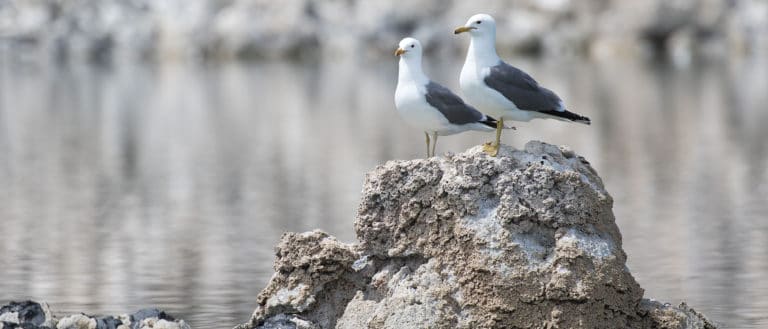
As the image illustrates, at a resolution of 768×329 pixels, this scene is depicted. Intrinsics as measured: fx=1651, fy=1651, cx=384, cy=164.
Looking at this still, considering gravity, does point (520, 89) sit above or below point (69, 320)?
above

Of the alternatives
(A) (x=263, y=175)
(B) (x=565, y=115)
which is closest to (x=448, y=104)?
(B) (x=565, y=115)

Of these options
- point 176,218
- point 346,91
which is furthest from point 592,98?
point 176,218

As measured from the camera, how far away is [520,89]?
11.0 meters

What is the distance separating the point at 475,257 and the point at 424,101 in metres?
1.31

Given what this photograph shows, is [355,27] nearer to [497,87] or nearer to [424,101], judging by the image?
[424,101]

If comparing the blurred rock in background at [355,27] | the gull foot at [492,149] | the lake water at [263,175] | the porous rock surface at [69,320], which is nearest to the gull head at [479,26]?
the gull foot at [492,149]

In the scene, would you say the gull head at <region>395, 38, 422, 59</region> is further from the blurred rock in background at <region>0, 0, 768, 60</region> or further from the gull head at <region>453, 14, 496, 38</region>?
the blurred rock in background at <region>0, 0, 768, 60</region>

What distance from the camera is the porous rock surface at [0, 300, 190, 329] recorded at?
10.4m

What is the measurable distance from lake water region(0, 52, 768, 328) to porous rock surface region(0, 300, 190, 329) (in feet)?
8.52

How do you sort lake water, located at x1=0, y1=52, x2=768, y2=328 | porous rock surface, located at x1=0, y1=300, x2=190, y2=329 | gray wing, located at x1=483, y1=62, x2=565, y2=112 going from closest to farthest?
porous rock surface, located at x1=0, y1=300, x2=190, y2=329
gray wing, located at x1=483, y1=62, x2=565, y2=112
lake water, located at x1=0, y1=52, x2=768, y2=328

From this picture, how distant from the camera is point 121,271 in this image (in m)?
16.8

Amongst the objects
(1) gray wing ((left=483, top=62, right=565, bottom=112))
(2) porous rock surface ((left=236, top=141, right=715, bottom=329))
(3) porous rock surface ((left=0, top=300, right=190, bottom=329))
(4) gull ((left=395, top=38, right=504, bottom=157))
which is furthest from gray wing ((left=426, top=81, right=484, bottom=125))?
(3) porous rock surface ((left=0, top=300, right=190, bottom=329))

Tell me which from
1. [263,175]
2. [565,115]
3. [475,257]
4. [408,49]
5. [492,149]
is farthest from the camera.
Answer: [263,175]

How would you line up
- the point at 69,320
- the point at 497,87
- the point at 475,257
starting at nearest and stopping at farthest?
the point at 69,320, the point at 475,257, the point at 497,87
